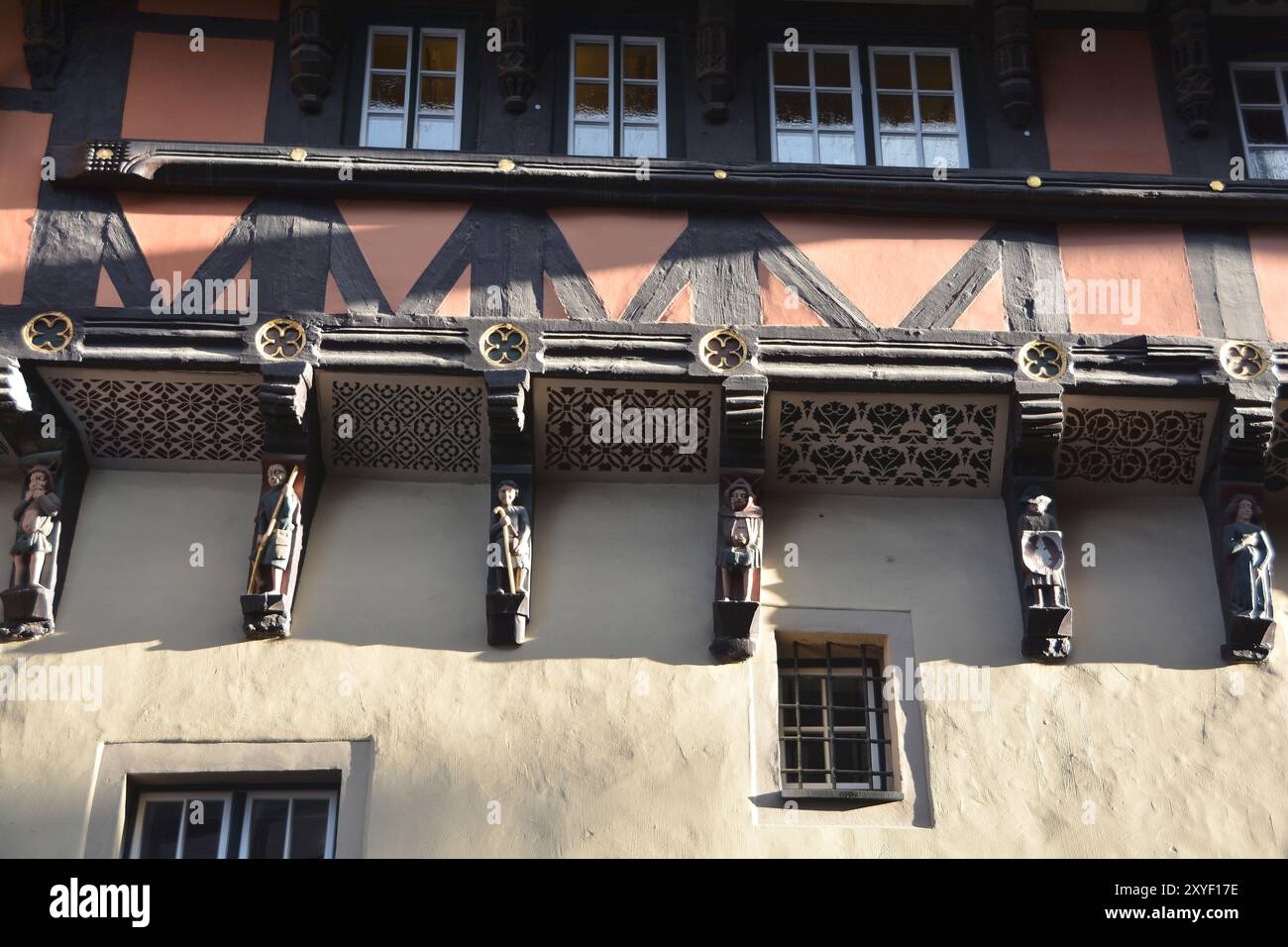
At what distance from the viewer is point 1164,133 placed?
31.9ft

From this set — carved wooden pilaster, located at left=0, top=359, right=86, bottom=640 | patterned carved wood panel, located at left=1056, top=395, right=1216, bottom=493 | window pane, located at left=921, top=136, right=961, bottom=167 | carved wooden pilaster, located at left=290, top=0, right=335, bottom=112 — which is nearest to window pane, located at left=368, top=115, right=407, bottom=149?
carved wooden pilaster, located at left=290, top=0, right=335, bottom=112

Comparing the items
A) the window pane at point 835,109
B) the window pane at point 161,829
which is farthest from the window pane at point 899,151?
the window pane at point 161,829

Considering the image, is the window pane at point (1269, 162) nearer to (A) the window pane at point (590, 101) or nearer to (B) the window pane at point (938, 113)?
(B) the window pane at point (938, 113)

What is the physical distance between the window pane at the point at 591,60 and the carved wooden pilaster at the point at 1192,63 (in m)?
2.78

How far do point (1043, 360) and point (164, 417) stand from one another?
12.8 feet

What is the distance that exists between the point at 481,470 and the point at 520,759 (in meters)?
1.43

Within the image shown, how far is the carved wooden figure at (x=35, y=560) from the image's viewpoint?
860cm

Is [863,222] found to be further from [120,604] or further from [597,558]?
[120,604]

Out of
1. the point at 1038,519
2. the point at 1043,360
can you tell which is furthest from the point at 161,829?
the point at 1043,360

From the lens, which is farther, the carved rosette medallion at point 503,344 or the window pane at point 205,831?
the carved rosette medallion at point 503,344

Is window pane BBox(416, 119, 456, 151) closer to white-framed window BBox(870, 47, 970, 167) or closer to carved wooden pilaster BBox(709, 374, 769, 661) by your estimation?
carved wooden pilaster BBox(709, 374, 769, 661)

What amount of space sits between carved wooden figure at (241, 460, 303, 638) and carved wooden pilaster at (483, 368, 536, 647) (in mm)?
852

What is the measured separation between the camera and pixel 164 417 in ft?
29.5
